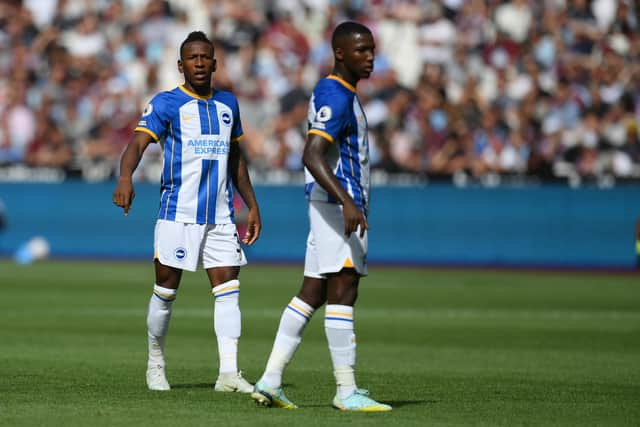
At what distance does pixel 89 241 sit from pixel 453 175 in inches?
Result: 281

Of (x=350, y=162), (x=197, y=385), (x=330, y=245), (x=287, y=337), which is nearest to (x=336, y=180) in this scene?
(x=350, y=162)

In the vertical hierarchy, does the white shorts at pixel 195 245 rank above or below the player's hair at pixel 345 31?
below

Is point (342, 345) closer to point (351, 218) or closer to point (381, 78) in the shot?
point (351, 218)

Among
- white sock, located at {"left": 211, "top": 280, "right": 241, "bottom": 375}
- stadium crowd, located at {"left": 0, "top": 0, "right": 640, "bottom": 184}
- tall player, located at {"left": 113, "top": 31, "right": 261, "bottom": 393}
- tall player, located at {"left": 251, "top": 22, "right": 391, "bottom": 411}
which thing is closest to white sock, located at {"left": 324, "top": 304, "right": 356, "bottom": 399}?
tall player, located at {"left": 251, "top": 22, "right": 391, "bottom": 411}

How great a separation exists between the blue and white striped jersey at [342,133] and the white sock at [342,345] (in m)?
0.59

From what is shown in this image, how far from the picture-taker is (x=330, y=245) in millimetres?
7555

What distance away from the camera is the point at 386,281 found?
69.8 feet

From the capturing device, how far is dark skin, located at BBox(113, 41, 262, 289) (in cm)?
845

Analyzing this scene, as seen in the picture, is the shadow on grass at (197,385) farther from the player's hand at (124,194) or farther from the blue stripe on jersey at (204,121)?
the blue stripe on jersey at (204,121)

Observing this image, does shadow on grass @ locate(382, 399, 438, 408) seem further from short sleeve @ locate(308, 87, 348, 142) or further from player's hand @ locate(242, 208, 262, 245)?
short sleeve @ locate(308, 87, 348, 142)

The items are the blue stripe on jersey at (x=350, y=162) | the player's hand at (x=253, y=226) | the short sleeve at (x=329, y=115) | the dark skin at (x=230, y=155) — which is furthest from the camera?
the player's hand at (x=253, y=226)

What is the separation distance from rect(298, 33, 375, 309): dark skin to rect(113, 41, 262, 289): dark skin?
40.3 inches

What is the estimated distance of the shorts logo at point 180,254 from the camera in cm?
866

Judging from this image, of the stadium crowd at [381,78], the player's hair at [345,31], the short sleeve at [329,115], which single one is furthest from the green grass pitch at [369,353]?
the stadium crowd at [381,78]
